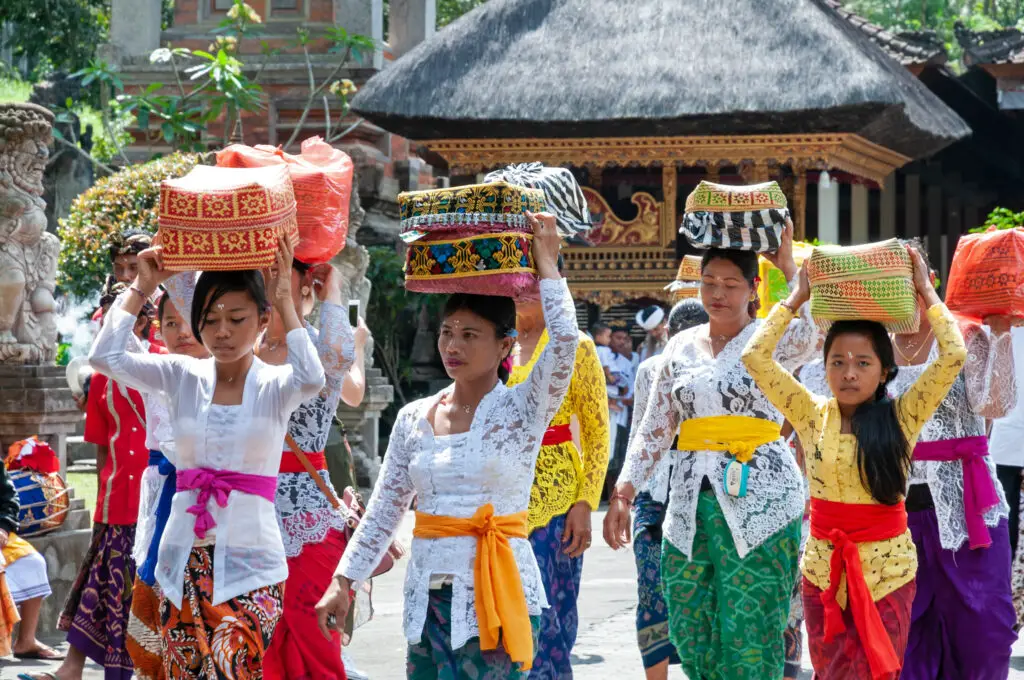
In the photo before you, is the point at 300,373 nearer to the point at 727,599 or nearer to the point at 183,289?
the point at 183,289

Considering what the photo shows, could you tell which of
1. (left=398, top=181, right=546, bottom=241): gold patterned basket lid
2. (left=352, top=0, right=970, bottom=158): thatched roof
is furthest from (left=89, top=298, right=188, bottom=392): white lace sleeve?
(left=352, top=0, right=970, bottom=158): thatched roof

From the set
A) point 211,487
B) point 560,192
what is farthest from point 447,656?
point 560,192

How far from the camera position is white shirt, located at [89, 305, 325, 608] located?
4863 mm

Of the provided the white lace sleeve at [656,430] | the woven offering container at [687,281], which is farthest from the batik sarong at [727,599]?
the woven offering container at [687,281]

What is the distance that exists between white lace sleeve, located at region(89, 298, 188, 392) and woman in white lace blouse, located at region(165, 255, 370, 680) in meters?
0.54

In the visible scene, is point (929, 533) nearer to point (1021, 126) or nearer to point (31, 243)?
point (31, 243)

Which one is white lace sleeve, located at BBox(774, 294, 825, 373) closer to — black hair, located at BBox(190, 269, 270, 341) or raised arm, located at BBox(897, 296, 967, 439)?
raised arm, located at BBox(897, 296, 967, 439)

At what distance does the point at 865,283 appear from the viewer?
544 centimetres

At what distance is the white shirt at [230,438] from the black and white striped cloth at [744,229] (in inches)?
64.0

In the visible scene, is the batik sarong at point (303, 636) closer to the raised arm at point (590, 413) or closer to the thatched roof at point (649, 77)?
the raised arm at point (590, 413)

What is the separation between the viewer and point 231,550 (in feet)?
15.9

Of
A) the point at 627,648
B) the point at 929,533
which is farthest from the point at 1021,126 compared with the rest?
the point at 929,533

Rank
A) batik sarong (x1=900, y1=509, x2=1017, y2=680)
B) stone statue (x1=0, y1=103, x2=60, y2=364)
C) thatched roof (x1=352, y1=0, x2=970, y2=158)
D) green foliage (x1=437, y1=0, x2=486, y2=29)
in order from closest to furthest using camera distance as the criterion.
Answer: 1. batik sarong (x1=900, y1=509, x2=1017, y2=680)
2. stone statue (x1=0, y1=103, x2=60, y2=364)
3. thatched roof (x1=352, y1=0, x2=970, y2=158)
4. green foliage (x1=437, y1=0, x2=486, y2=29)

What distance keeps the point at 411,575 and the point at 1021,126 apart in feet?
54.8
